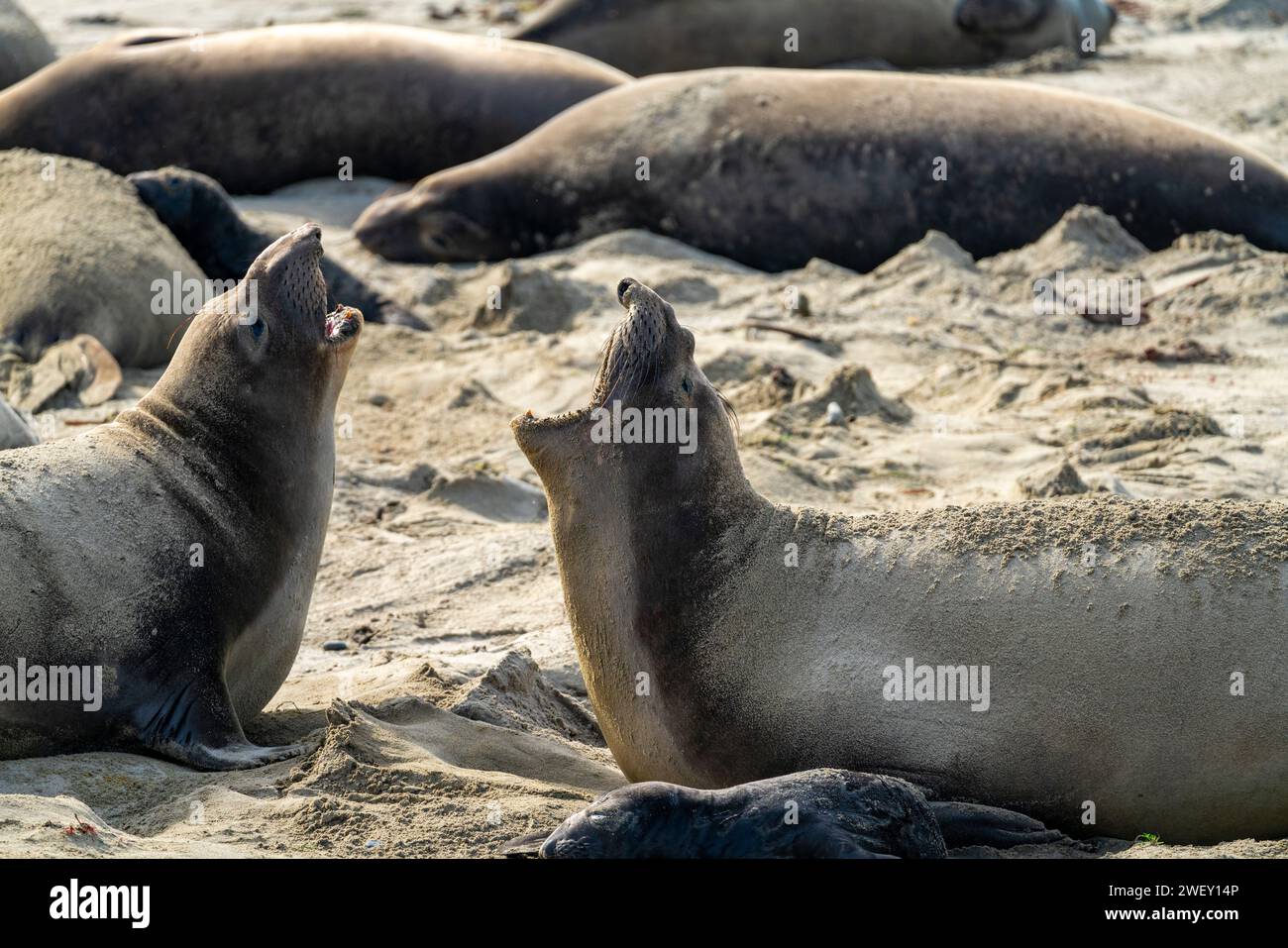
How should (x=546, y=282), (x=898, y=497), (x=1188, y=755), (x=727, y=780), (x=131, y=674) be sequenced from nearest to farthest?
(x=1188, y=755)
(x=727, y=780)
(x=131, y=674)
(x=898, y=497)
(x=546, y=282)

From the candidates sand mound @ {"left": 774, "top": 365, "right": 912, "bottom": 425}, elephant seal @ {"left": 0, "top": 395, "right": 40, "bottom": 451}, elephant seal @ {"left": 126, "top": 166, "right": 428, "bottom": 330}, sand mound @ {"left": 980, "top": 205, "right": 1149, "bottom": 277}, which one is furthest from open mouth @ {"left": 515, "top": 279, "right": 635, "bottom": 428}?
elephant seal @ {"left": 126, "top": 166, "right": 428, "bottom": 330}

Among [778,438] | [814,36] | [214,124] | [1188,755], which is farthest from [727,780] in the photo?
[814,36]

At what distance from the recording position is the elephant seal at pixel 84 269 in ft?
25.8

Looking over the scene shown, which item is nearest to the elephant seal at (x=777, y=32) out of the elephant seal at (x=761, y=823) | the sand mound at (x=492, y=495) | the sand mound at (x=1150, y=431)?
the sand mound at (x=492, y=495)

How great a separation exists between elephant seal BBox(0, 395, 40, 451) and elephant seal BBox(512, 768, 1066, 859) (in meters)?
3.17

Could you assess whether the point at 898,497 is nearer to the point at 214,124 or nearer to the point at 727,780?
the point at 727,780

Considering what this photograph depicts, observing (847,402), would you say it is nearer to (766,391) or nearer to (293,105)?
(766,391)

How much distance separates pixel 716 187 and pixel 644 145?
18.9 inches

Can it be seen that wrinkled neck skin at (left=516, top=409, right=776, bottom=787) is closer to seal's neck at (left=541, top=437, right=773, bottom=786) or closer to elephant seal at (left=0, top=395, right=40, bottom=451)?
seal's neck at (left=541, top=437, right=773, bottom=786)

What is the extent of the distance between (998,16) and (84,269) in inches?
336

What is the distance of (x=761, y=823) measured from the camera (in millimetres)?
3523

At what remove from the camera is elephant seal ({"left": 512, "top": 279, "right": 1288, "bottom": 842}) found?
3.77m

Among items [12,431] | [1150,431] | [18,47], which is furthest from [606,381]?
[18,47]

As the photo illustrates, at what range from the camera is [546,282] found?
8547mm
